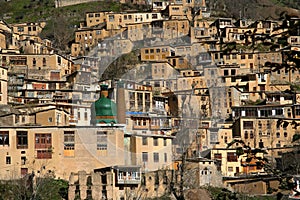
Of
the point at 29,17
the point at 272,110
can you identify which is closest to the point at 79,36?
the point at 29,17

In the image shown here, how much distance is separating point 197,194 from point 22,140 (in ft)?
31.3

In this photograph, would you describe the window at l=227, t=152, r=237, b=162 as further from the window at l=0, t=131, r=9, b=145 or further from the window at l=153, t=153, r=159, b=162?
the window at l=0, t=131, r=9, b=145

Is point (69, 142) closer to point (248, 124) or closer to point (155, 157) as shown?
point (155, 157)

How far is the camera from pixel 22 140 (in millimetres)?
34719

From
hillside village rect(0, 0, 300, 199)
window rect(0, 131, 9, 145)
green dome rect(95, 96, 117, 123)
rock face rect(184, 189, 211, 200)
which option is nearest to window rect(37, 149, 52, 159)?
hillside village rect(0, 0, 300, 199)

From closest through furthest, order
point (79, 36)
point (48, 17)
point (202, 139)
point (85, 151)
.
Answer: point (85, 151) < point (202, 139) < point (79, 36) < point (48, 17)

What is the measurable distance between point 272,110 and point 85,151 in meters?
18.9

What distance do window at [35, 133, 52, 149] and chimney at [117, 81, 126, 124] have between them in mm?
5755

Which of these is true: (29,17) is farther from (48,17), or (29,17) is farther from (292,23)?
(292,23)

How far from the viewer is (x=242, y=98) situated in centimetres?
5412

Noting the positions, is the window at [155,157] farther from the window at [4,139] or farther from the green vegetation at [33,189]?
the window at [4,139]

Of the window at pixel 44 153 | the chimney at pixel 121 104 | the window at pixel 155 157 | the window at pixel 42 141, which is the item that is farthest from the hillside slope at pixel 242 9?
the window at pixel 44 153

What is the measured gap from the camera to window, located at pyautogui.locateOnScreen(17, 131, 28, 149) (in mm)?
34656

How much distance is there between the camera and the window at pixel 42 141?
34.7m
